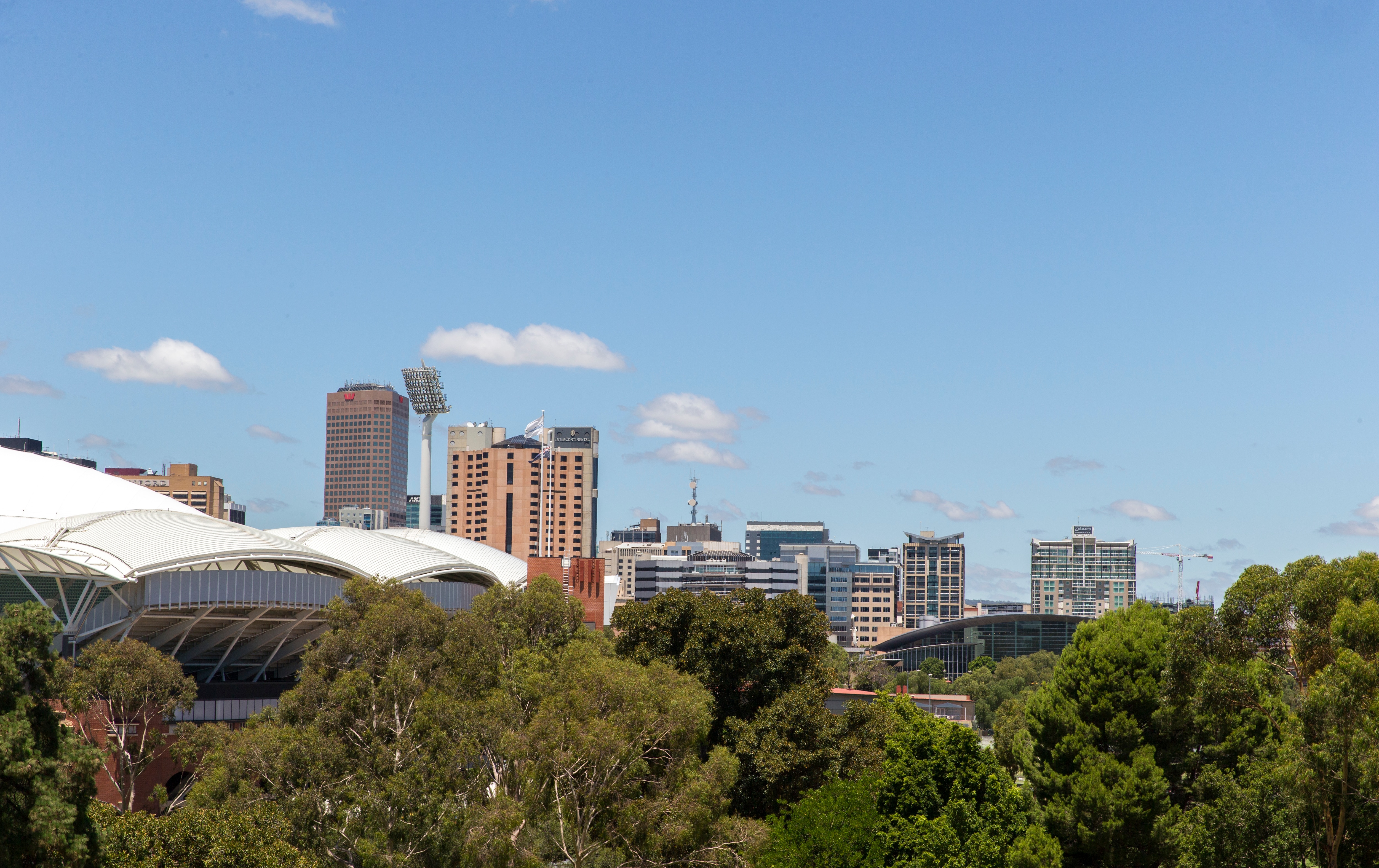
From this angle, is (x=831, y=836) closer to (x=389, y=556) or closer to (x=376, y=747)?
(x=376, y=747)

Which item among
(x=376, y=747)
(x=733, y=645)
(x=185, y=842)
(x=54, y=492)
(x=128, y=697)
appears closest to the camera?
(x=185, y=842)

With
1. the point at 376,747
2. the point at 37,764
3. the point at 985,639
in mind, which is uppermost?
the point at 37,764

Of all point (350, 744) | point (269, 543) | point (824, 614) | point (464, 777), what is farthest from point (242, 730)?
point (269, 543)

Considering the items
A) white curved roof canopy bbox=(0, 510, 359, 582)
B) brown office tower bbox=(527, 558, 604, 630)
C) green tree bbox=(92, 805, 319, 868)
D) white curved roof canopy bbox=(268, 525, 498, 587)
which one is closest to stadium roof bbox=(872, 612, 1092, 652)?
brown office tower bbox=(527, 558, 604, 630)

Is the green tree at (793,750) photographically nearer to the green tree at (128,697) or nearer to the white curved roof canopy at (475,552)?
the green tree at (128,697)

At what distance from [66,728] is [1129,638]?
3425 centimetres

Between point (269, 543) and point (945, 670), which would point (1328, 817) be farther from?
point (945, 670)

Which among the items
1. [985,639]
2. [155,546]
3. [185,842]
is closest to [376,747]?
[185,842]

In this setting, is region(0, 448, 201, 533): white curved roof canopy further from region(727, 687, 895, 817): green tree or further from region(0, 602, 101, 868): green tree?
region(0, 602, 101, 868): green tree

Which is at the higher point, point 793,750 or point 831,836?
point 793,750

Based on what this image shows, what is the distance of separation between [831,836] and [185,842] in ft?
57.4

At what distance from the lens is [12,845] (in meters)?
22.8

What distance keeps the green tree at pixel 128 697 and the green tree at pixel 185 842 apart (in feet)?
66.1

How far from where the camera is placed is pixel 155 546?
59531mm
